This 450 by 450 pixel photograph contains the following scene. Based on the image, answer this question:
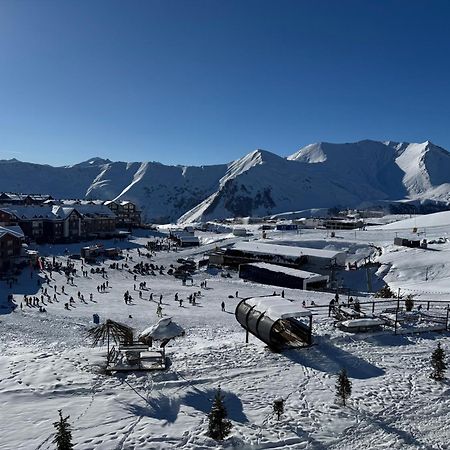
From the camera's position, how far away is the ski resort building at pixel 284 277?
45.4 m

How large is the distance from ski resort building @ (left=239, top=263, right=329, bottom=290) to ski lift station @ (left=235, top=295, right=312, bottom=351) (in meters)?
26.3

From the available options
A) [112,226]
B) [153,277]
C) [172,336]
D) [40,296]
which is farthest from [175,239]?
[172,336]

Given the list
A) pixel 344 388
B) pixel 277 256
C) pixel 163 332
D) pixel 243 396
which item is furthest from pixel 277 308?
pixel 277 256

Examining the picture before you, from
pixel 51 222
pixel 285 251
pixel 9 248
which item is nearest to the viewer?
pixel 9 248

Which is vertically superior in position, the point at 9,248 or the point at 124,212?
the point at 124,212

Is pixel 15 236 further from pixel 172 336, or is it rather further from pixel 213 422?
pixel 213 422

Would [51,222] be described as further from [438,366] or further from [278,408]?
[438,366]

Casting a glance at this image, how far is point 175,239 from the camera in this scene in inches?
3250

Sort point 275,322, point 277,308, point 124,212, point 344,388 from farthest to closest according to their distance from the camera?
point 124,212 < point 277,308 < point 275,322 < point 344,388

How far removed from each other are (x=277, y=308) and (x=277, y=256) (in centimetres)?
4047

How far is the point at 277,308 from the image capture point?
17703 mm

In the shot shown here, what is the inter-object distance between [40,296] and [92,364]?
2594 cm

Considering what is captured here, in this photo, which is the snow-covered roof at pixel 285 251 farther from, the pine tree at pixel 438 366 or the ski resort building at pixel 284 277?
the pine tree at pixel 438 366

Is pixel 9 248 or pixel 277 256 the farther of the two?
pixel 277 256
